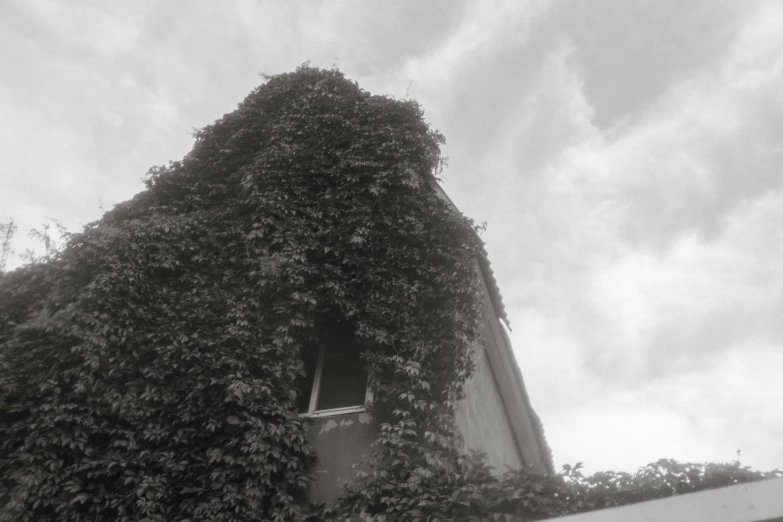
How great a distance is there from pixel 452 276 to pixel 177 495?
4738mm

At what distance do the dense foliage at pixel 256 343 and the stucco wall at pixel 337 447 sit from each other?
0.25 metres

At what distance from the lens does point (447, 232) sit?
367 inches

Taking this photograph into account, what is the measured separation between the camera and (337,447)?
7.79m

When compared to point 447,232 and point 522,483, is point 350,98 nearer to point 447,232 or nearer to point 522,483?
point 447,232

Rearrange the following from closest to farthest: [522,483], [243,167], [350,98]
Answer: [522,483] → [243,167] → [350,98]

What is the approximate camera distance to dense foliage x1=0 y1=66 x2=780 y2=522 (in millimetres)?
6980

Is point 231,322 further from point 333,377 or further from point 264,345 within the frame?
point 333,377

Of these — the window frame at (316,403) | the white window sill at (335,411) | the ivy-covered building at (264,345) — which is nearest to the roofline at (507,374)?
the ivy-covered building at (264,345)

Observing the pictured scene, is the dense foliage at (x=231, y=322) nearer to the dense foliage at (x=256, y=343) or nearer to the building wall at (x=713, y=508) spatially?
the dense foliage at (x=256, y=343)

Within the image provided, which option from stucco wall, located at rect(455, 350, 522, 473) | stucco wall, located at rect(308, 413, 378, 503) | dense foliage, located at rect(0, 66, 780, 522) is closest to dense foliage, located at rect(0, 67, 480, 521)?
dense foliage, located at rect(0, 66, 780, 522)

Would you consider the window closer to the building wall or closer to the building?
the building

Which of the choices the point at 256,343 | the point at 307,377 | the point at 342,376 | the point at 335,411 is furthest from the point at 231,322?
the point at 335,411

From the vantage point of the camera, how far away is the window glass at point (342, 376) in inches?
331

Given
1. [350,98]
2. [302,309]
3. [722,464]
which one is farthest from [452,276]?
[350,98]
